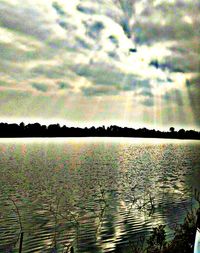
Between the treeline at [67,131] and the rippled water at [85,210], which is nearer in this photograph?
the rippled water at [85,210]

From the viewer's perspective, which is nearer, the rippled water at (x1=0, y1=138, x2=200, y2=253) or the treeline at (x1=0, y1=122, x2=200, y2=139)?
the rippled water at (x1=0, y1=138, x2=200, y2=253)

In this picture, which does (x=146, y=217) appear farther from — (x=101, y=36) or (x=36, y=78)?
(x=36, y=78)

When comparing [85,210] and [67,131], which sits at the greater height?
[67,131]

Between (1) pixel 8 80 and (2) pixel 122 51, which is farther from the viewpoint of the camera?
(1) pixel 8 80

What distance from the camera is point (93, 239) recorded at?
4418mm

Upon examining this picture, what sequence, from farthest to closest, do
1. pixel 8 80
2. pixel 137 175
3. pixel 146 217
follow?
pixel 8 80 → pixel 137 175 → pixel 146 217

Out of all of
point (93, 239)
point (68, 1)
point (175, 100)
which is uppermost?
point (68, 1)

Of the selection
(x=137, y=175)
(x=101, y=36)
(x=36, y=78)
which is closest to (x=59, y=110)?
(x=36, y=78)

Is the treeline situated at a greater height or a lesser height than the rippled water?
greater

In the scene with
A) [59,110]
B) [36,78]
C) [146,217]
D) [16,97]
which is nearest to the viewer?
[146,217]

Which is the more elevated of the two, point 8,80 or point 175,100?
point 8,80

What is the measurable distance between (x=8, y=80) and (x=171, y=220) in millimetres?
10977

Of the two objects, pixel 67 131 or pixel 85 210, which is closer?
pixel 85 210

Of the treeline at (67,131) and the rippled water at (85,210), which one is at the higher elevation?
the treeline at (67,131)
